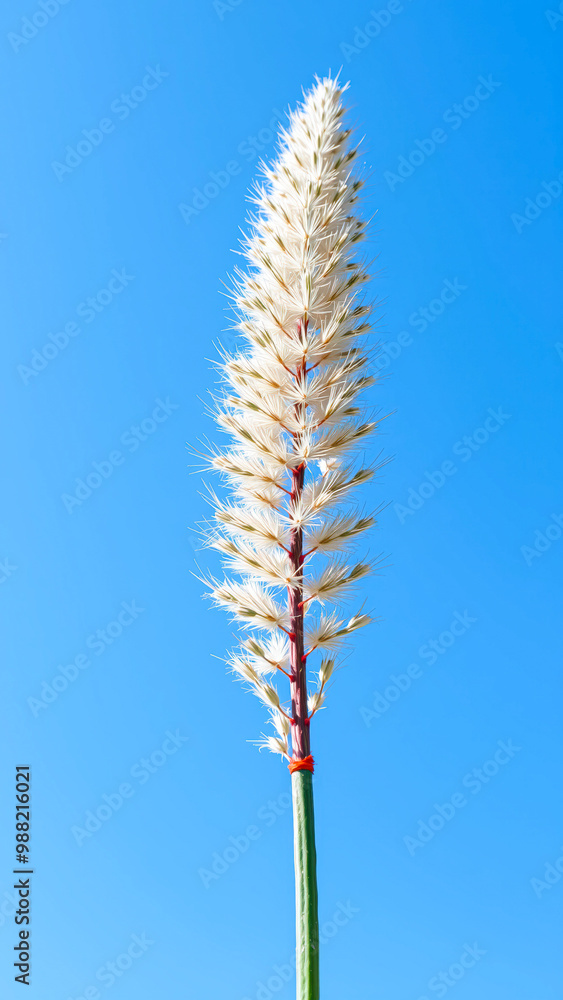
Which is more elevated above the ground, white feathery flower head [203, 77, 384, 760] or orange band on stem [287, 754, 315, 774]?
white feathery flower head [203, 77, 384, 760]

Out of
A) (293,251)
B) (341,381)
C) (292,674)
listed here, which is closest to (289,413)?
(341,381)

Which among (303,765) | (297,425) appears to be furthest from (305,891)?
(297,425)

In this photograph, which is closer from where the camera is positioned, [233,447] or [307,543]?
[307,543]

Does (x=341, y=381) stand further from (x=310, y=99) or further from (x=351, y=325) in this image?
(x=310, y=99)

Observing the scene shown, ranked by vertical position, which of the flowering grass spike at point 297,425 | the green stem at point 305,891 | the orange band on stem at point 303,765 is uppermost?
the flowering grass spike at point 297,425

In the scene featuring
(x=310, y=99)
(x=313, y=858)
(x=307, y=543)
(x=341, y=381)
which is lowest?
(x=313, y=858)
